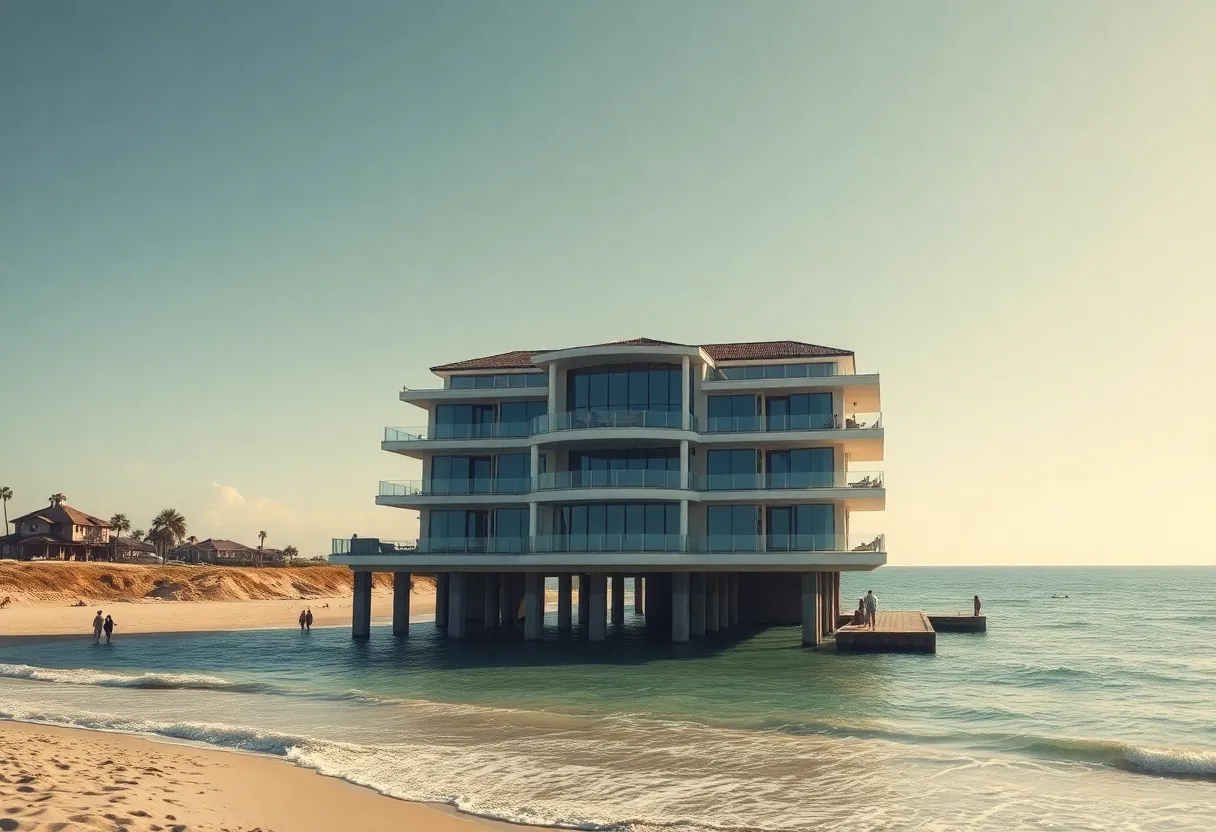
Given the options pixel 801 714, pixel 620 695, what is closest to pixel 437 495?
pixel 620 695

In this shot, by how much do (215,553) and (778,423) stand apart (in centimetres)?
9990

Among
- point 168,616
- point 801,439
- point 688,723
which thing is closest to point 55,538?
point 168,616

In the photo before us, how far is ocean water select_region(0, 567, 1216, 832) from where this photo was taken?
16812mm

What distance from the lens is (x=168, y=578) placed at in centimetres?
8175

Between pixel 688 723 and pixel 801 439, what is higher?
pixel 801 439

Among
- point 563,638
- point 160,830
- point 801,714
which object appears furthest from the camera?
point 563,638

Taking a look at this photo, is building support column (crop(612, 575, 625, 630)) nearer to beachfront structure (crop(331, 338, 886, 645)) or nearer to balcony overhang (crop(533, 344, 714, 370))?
beachfront structure (crop(331, 338, 886, 645))

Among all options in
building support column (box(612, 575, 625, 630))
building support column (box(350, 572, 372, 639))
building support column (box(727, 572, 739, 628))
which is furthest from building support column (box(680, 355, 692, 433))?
building support column (box(350, 572, 372, 639))

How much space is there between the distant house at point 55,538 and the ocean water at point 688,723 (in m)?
57.8

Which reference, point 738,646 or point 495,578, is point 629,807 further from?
point 495,578

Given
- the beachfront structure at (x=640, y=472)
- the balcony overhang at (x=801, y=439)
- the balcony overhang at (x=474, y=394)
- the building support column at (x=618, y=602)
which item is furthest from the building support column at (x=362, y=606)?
the balcony overhang at (x=801, y=439)

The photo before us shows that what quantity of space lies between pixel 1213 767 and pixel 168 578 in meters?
79.5

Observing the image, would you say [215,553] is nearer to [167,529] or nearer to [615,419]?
[167,529]

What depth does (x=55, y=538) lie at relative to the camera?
96188 mm
